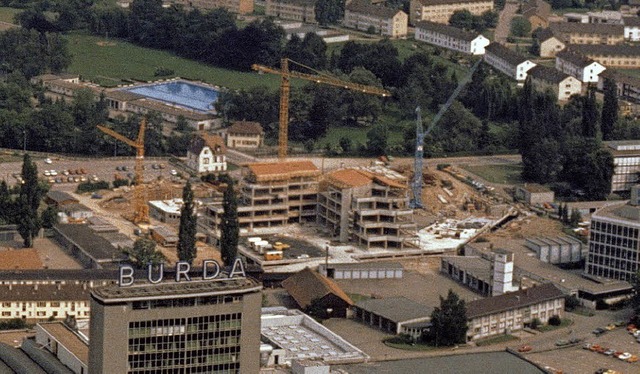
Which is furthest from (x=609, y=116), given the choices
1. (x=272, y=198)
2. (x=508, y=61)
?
(x=272, y=198)

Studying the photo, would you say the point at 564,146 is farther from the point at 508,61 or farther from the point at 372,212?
the point at 508,61

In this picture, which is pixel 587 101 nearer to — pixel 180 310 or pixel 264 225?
pixel 264 225

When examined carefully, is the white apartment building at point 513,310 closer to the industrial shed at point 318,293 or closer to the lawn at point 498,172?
the industrial shed at point 318,293

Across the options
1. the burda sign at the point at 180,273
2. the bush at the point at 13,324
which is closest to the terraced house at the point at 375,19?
the bush at the point at 13,324

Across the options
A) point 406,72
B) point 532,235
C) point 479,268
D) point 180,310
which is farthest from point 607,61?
point 180,310

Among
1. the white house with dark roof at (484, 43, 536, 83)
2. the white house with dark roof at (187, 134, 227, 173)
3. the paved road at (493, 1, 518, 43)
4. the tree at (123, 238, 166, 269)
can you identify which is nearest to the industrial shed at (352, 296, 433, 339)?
the tree at (123, 238, 166, 269)

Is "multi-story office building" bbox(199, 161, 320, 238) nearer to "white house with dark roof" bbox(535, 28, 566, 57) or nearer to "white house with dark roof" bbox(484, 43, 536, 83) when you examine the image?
"white house with dark roof" bbox(484, 43, 536, 83)
